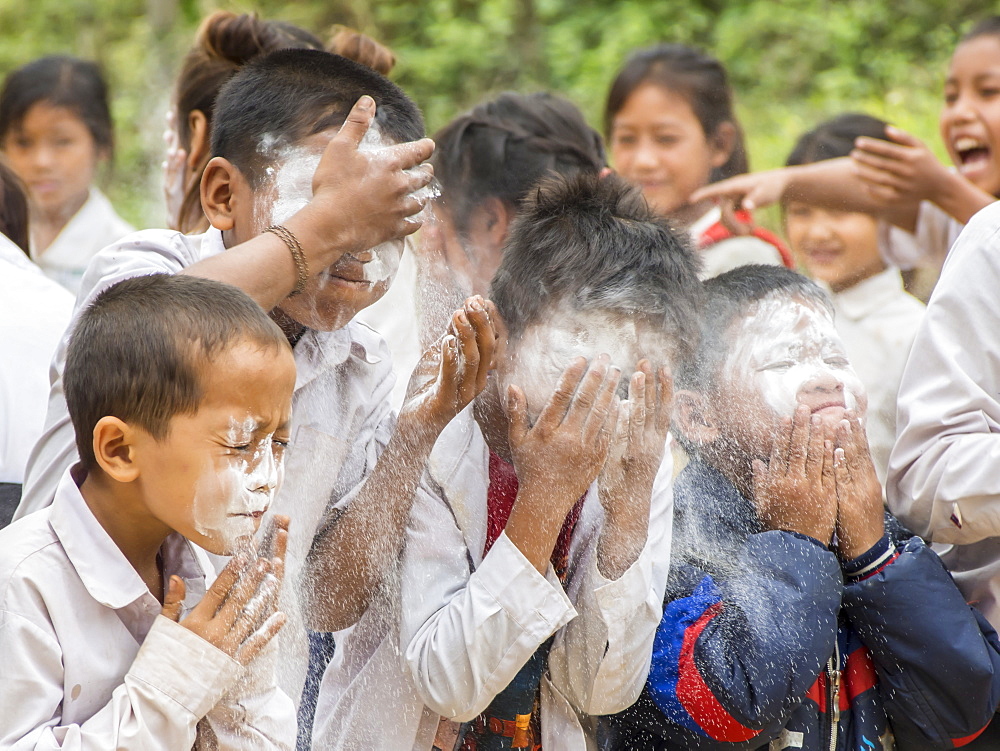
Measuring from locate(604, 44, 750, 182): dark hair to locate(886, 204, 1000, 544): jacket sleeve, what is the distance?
194 cm

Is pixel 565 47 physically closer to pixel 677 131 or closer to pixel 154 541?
pixel 677 131

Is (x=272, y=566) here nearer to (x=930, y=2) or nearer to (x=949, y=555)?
(x=949, y=555)

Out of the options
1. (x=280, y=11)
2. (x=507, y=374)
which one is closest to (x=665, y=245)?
(x=507, y=374)

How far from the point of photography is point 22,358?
2711mm

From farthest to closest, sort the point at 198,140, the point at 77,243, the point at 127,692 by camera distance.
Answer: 1. the point at 77,243
2. the point at 198,140
3. the point at 127,692

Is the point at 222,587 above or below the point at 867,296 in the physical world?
above

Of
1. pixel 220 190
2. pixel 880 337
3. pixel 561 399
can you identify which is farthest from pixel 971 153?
pixel 220 190

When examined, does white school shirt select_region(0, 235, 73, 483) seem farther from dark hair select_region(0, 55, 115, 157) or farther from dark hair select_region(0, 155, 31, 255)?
dark hair select_region(0, 55, 115, 157)

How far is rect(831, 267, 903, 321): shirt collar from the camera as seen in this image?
399 cm

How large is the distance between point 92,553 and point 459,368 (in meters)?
0.76

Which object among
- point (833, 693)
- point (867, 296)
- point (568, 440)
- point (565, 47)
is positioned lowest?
point (565, 47)

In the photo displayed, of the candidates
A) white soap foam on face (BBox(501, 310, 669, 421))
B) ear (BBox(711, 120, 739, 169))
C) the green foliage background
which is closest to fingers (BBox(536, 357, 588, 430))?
white soap foam on face (BBox(501, 310, 669, 421))

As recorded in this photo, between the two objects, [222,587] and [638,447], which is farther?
[638,447]

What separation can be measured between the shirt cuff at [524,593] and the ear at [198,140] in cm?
177
